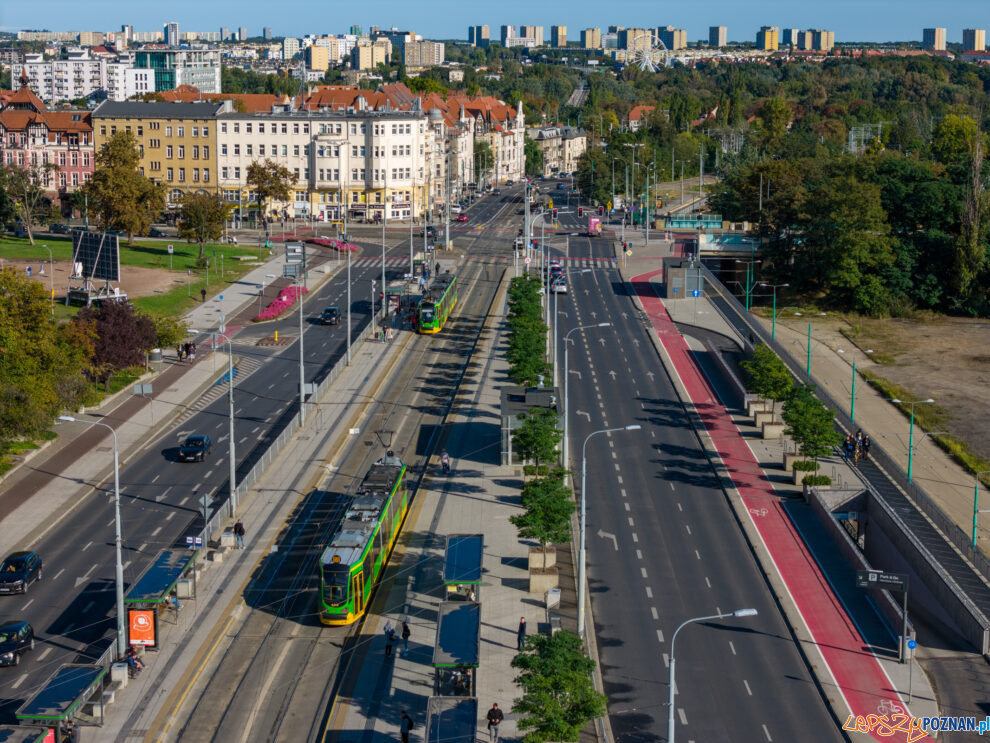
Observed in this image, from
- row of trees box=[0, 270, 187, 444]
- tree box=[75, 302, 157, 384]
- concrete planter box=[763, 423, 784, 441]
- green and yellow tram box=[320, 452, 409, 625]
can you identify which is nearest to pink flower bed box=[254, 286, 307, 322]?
row of trees box=[0, 270, 187, 444]

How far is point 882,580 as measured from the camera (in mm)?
48375

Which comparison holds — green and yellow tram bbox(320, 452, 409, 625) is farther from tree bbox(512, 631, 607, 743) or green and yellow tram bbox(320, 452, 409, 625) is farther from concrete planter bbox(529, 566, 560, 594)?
tree bbox(512, 631, 607, 743)

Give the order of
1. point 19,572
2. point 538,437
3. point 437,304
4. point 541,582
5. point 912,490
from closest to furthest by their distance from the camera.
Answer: point 19,572 < point 541,582 < point 538,437 < point 912,490 < point 437,304

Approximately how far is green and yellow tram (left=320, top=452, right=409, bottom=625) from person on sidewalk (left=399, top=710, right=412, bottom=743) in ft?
25.4

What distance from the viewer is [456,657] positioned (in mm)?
40625

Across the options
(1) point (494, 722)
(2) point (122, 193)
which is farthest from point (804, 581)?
(2) point (122, 193)

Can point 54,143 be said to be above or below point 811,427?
above

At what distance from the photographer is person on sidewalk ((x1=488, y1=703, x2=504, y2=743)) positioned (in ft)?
128

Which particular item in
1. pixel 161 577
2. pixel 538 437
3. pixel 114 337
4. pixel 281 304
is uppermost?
pixel 114 337

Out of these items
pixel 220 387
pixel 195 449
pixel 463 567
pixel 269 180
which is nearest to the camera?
pixel 463 567

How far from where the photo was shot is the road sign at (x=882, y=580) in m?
→ 47.9

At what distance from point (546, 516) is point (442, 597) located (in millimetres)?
5600

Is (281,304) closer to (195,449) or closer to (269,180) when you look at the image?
(195,449)

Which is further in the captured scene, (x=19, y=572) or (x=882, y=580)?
(x=19, y=572)
